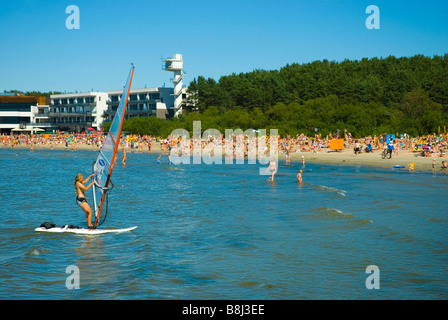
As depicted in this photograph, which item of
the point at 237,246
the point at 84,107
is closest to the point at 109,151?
the point at 237,246

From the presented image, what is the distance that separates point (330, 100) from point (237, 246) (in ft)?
260

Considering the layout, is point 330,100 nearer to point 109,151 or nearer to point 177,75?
point 177,75

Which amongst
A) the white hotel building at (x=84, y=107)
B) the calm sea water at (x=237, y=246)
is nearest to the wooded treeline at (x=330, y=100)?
the white hotel building at (x=84, y=107)

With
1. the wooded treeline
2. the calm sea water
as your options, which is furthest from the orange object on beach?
the calm sea water

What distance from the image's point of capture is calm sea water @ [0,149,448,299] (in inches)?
482

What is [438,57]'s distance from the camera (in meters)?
120

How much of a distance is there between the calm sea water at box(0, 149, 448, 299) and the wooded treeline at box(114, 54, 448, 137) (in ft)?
169

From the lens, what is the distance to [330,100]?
92062mm

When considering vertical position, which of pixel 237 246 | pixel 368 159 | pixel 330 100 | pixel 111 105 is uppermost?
pixel 111 105

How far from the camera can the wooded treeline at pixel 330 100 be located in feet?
263

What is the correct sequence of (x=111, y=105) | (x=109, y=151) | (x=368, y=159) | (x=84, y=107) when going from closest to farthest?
1. (x=109, y=151)
2. (x=368, y=159)
3. (x=111, y=105)
4. (x=84, y=107)

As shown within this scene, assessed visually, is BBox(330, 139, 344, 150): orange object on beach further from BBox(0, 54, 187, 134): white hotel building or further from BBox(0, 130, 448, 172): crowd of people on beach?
BBox(0, 54, 187, 134): white hotel building

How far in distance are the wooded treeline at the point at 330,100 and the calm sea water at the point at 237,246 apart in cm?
5154
